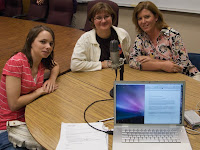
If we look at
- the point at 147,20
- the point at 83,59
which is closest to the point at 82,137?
the point at 83,59

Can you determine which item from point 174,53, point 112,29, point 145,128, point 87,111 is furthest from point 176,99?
point 112,29

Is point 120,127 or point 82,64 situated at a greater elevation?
point 82,64

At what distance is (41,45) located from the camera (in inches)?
61.9

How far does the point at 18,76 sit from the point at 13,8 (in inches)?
137

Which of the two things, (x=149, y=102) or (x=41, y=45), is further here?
(x=41, y=45)

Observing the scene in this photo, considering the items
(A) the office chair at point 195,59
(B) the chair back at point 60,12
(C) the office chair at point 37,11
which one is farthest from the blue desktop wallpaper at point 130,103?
(C) the office chair at point 37,11

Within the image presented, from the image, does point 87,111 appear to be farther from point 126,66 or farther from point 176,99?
point 126,66

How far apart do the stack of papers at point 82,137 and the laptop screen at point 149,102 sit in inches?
5.1

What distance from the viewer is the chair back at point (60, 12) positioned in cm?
356

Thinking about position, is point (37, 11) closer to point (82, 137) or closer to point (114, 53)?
point (114, 53)

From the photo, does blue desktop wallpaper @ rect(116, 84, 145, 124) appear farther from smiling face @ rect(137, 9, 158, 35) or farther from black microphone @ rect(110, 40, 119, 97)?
smiling face @ rect(137, 9, 158, 35)

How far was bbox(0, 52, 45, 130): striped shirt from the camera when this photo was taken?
4.81 ft

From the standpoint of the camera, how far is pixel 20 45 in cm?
268

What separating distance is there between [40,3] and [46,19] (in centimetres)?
35
